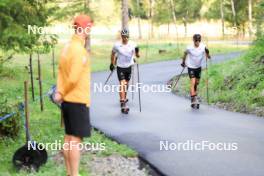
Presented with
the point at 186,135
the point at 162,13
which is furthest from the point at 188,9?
the point at 186,135

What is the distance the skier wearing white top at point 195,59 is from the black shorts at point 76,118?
824cm

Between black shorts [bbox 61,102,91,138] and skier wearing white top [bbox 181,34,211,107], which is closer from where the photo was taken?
black shorts [bbox 61,102,91,138]

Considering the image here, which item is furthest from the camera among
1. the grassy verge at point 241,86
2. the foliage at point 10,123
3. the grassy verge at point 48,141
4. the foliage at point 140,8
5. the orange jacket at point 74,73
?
the foliage at point 140,8

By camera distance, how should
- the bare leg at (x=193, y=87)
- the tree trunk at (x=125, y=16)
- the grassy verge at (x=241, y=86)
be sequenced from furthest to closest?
the tree trunk at (x=125, y=16) → the grassy verge at (x=241, y=86) → the bare leg at (x=193, y=87)

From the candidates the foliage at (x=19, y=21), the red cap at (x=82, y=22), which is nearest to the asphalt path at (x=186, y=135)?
the foliage at (x=19, y=21)

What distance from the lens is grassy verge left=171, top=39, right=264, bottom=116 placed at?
15289 millimetres

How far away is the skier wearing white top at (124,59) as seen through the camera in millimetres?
14500

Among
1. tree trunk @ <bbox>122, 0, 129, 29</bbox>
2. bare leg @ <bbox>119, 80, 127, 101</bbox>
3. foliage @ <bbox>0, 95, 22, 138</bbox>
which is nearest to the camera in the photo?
foliage @ <bbox>0, 95, 22, 138</bbox>

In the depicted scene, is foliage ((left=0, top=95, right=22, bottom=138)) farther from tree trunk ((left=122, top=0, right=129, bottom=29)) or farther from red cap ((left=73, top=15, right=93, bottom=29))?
tree trunk ((left=122, top=0, right=129, bottom=29))

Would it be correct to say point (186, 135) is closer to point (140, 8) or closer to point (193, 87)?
point (193, 87)

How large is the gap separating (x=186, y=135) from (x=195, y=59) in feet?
14.4

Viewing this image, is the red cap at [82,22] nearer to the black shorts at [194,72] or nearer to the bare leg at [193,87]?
the bare leg at [193,87]

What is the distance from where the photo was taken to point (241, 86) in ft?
57.0

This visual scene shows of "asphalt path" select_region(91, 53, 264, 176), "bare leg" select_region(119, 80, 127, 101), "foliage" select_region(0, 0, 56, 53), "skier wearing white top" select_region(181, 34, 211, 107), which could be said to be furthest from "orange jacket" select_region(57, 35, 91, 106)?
"skier wearing white top" select_region(181, 34, 211, 107)
